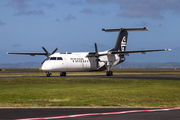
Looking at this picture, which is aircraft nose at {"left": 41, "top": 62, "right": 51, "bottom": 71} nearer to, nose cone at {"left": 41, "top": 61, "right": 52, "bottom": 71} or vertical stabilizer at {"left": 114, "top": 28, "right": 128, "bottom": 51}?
nose cone at {"left": 41, "top": 61, "right": 52, "bottom": 71}

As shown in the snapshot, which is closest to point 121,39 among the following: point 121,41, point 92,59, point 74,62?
point 121,41

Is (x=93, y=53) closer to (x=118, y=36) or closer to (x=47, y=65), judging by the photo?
(x=118, y=36)

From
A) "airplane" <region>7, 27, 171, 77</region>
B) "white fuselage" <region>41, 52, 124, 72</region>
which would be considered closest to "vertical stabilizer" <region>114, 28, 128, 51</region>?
"airplane" <region>7, 27, 171, 77</region>

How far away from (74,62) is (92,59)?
4.16m

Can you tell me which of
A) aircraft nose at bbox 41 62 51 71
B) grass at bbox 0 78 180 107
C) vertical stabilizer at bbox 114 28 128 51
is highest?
vertical stabilizer at bbox 114 28 128 51

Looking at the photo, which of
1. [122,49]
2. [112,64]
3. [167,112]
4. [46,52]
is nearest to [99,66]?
[112,64]

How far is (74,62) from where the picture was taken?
177ft

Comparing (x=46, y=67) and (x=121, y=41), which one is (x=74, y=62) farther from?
(x=121, y=41)

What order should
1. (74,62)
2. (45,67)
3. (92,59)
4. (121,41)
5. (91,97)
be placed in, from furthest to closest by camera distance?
1. (121,41)
2. (92,59)
3. (74,62)
4. (45,67)
5. (91,97)

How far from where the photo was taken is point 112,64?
5741 centimetres

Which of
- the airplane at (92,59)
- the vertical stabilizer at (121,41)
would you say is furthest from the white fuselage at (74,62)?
the vertical stabilizer at (121,41)

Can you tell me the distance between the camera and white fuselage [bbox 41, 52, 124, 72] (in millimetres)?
49781

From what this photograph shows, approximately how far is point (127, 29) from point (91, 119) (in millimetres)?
48512

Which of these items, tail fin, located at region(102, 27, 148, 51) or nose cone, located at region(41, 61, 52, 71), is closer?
nose cone, located at region(41, 61, 52, 71)
